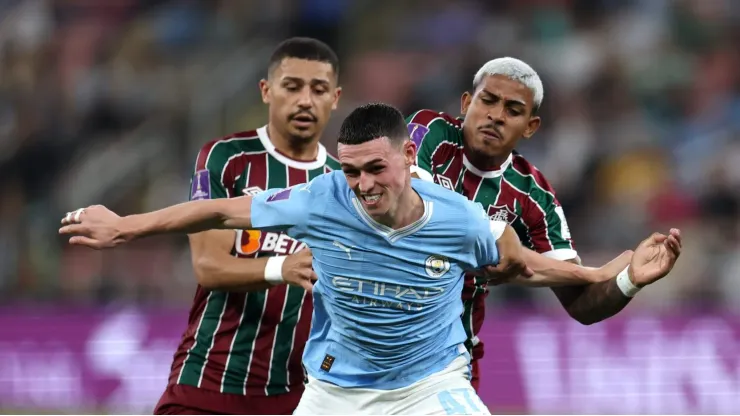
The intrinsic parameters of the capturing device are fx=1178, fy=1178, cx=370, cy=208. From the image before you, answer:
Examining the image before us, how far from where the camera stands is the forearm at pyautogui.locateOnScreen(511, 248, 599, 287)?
5.33 m

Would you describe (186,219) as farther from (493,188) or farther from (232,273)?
(493,188)

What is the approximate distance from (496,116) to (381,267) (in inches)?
42.9

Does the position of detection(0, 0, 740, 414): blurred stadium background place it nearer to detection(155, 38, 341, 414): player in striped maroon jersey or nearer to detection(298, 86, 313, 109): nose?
detection(155, 38, 341, 414): player in striped maroon jersey

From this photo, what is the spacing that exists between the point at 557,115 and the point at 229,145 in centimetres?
752

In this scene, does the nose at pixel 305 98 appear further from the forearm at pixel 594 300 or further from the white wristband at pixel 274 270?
the forearm at pixel 594 300

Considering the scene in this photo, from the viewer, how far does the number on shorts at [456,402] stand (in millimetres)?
4879

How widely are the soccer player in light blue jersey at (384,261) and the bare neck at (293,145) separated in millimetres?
1209

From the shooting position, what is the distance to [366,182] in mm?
4703

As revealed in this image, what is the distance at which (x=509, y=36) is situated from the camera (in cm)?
1378

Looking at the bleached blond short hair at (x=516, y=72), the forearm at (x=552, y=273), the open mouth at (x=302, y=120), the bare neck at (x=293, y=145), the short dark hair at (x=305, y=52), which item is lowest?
the forearm at (x=552, y=273)

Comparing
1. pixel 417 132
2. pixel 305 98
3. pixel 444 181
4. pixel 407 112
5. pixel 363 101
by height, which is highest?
pixel 363 101

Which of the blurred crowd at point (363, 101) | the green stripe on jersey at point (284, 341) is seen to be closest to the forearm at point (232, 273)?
the green stripe on jersey at point (284, 341)

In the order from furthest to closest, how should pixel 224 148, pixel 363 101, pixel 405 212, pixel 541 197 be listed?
pixel 363 101
pixel 224 148
pixel 541 197
pixel 405 212

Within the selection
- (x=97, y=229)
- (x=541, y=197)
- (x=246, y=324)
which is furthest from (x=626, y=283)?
(x=97, y=229)
